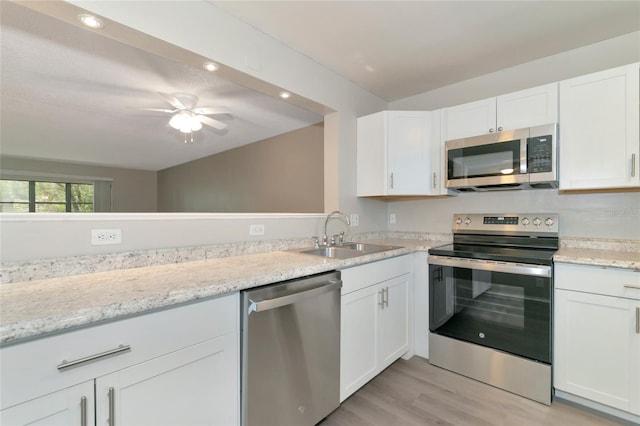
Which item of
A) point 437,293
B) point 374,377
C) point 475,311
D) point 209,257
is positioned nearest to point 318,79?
point 209,257

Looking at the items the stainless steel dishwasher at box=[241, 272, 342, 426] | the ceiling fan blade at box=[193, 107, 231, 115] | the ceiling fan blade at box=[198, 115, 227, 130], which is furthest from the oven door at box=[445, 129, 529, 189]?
the ceiling fan blade at box=[198, 115, 227, 130]

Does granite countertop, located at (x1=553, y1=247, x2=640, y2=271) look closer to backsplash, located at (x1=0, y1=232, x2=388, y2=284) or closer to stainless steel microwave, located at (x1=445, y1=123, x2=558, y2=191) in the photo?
stainless steel microwave, located at (x1=445, y1=123, x2=558, y2=191)

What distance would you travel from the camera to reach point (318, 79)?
2422mm

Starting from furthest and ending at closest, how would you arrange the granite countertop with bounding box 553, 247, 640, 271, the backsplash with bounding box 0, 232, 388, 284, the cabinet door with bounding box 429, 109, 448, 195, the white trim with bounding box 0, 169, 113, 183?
the white trim with bounding box 0, 169, 113, 183, the cabinet door with bounding box 429, 109, 448, 195, the granite countertop with bounding box 553, 247, 640, 271, the backsplash with bounding box 0, 232, 388, 284

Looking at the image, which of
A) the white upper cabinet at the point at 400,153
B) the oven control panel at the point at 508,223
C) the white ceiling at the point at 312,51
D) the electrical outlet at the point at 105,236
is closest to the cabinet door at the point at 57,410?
the electrical outlet at the point at 105,236

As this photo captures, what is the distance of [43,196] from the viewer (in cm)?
606

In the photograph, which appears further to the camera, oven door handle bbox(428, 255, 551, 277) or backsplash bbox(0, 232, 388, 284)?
oven door handle bbox(428, 255, 551, 277)

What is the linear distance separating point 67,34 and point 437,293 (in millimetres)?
3239

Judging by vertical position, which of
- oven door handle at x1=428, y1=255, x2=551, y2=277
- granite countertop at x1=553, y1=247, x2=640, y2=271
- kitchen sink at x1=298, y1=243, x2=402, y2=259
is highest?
granite countertop at x1=553, y1=247, x2=640, y2=271

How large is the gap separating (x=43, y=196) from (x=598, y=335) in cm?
883

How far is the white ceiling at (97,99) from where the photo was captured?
200 centimetres

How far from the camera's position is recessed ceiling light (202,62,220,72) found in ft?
5.74

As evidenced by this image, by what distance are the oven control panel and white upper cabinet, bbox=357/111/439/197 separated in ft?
1.55

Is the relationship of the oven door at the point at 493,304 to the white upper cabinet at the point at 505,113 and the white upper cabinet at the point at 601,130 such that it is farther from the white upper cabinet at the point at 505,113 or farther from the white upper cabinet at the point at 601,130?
the white upper cabinet at the point at 505,113
